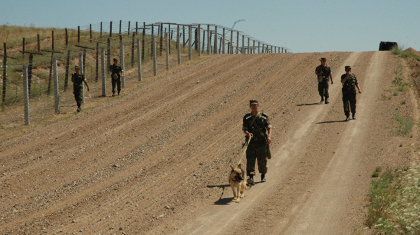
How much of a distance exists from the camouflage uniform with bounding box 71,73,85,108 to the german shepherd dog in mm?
11444

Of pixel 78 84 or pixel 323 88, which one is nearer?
pixel 323 88

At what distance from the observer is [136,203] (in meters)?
10.3

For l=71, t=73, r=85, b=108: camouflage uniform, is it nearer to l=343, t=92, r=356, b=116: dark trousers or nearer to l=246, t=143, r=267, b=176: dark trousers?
l=343, t=92, r=356, b=116: dark trousers

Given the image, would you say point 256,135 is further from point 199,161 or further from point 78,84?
point 78,84

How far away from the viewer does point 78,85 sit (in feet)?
65.2

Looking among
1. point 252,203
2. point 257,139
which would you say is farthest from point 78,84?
point 252,203

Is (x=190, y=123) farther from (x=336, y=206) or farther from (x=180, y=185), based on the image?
(x=336, y=206)

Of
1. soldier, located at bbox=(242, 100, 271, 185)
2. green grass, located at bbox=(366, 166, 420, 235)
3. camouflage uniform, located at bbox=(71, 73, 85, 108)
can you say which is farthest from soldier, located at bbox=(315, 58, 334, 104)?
camouflage uniform, located at bbox=(71, 73, 85, 108)

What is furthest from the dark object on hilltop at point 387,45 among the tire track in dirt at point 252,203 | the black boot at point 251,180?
the black boot at point 251,180

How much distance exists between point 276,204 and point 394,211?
2230 millimetres

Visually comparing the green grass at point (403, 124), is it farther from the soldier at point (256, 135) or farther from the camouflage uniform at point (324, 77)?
the soldier at point (256, 135)

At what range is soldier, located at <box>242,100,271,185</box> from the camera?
10.4 metres

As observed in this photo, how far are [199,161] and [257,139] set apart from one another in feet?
10.2

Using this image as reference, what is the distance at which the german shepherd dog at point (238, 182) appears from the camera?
9.55 metres
